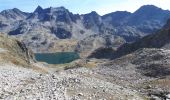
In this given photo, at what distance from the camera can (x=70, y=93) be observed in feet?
146

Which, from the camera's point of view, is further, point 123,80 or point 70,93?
point 123,80

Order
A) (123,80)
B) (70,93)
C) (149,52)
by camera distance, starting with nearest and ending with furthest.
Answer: (70,93)
(123,80)
(149,52)

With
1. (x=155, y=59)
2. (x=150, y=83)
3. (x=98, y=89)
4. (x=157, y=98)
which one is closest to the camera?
(x=98, y=89)

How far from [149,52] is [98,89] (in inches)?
1967

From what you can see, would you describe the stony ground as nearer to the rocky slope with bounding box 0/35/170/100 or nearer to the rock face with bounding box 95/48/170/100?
the rocky slope with bounding box 0/35/170/100

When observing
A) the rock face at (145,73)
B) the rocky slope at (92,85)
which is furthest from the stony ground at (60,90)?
the rock face at (145,73)

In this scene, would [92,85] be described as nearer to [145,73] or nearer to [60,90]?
[60,90]

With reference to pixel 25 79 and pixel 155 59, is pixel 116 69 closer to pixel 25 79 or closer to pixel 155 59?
pixel 155 59

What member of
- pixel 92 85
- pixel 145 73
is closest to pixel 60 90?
pixel 92 85

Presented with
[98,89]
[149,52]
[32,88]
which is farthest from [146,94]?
[149,52]

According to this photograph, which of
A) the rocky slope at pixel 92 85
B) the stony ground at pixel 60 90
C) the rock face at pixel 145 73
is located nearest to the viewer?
the stony ground at pixel 60 90

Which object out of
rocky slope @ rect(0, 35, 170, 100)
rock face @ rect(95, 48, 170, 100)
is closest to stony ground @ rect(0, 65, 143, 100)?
rocky slope @ rect(0, 35, 170, 100)

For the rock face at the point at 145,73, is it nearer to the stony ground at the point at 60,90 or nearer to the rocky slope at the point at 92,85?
the rocky slope at the point at 92,85

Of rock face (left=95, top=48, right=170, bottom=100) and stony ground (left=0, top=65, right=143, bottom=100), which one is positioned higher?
stony ground (left=0, top=65, right=143, bottom=100)
